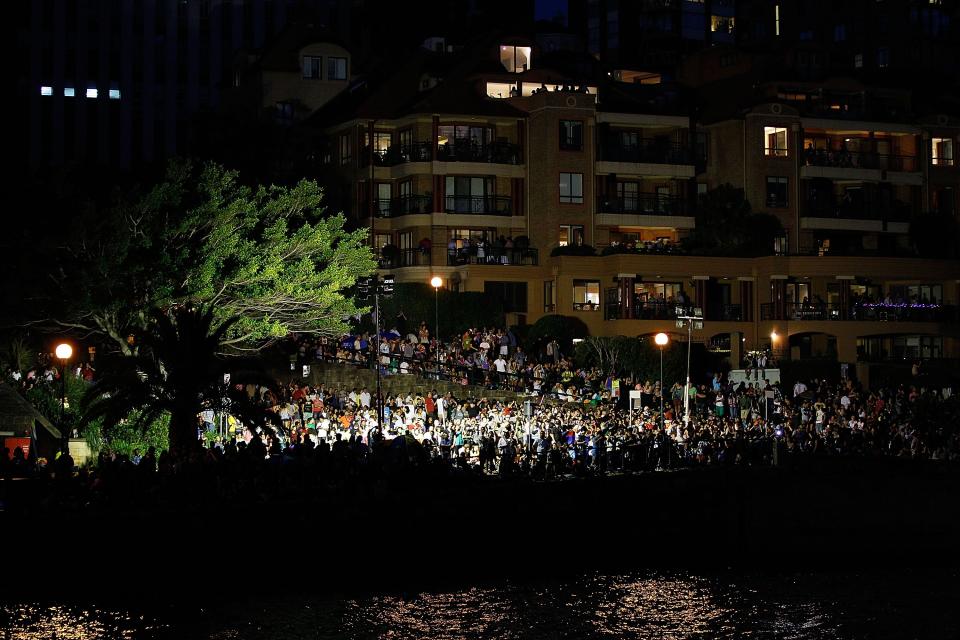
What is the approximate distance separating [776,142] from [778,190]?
2.69 m

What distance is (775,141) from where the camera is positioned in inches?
3130

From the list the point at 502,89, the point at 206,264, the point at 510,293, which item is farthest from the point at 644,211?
the point at 206,264

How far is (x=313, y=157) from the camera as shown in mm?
77812

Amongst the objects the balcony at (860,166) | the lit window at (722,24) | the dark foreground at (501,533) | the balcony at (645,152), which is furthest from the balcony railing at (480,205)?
the lit window at (722,24)

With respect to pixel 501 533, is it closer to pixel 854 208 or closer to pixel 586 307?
pixel 586 307

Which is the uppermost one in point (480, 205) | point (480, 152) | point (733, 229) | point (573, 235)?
point (480, 152)

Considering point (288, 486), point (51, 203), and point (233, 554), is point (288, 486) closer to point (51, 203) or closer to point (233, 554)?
point (233, 554)

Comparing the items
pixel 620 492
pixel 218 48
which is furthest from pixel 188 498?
pixel 218 48

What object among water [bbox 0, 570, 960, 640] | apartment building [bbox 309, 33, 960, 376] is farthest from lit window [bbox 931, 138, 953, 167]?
water [bbox 0, 570, 960, 640]

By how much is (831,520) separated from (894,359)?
24.8 m

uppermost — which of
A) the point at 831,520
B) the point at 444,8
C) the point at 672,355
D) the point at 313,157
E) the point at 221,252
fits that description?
the point at 444,8

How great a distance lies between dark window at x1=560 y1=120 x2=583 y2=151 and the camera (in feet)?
243

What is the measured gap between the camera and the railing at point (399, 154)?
7362 centimetres

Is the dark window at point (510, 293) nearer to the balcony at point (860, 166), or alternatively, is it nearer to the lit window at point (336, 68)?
the balcony at point (860, 166)
